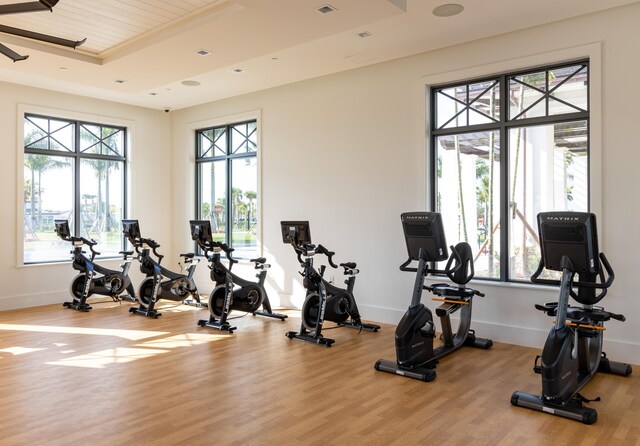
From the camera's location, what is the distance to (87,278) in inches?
298

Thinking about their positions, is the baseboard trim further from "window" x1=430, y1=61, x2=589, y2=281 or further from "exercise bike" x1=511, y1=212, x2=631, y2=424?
"exercise bike" x1=511, y1=212, x2=631, y2=424

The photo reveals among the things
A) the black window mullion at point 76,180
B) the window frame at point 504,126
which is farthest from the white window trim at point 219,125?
the window frame at point 504,126

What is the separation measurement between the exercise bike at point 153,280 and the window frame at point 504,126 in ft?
11.8

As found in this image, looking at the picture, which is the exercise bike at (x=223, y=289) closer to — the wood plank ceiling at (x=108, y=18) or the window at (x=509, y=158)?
the wood plank ceiling at (x=108, y=18)

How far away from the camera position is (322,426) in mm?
3303

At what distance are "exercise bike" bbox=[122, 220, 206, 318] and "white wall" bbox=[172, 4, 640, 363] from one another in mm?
1297

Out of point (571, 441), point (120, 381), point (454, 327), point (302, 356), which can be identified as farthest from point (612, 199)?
point (120, 381)

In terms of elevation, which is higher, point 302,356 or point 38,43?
point 38,43

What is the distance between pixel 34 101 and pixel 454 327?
7030mm

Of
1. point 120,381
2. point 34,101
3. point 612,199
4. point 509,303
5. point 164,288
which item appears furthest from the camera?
point 34,101

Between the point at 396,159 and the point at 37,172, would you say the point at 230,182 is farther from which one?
the point at 396,159

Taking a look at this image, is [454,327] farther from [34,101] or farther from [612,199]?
[34,101]

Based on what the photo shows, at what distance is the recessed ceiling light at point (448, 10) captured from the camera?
4754mm

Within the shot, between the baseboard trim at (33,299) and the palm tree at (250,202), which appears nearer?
the baseboard trim at (33,299)
